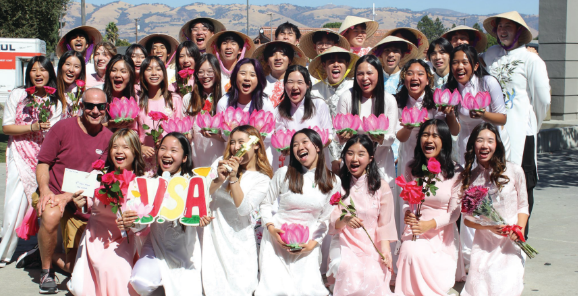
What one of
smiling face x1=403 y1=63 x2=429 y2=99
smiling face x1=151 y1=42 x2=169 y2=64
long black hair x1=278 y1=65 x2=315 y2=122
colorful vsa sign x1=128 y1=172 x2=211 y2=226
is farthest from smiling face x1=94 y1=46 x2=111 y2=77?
smiling face x1=403 y1=63 x2=429 y2=99

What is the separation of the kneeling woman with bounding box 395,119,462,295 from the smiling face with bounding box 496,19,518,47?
160 centimetres

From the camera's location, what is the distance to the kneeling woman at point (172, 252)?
14.0 feet

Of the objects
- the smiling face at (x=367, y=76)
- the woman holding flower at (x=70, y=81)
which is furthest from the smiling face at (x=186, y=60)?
the smiling face at (x=367, y=76)

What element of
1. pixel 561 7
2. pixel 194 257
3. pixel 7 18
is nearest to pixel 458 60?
pixel 194 257

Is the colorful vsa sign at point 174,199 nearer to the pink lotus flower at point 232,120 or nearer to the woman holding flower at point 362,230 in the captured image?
the pink lotus flower at point 232,120

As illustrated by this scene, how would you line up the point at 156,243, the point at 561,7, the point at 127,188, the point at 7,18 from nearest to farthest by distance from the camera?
the point at 127,188 → the point at 156,243 → the point at 561,7 → the point at 7,18

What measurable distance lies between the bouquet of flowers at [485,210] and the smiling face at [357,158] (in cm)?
80

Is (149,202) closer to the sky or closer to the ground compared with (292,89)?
closer to the ground

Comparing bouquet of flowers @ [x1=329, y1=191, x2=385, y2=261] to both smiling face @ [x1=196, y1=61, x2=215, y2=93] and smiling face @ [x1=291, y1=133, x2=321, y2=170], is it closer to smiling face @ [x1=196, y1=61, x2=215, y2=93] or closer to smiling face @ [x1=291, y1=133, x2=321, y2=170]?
smiling face @ [x1=291, y1=133, x2=321, y2=170]

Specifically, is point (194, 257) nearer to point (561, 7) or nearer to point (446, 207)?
point (446, 207)

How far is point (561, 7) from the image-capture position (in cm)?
1374

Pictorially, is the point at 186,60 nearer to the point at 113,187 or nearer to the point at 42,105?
the point at 42,105

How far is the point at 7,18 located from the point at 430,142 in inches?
1080

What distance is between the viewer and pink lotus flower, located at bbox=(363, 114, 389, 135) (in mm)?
4643
